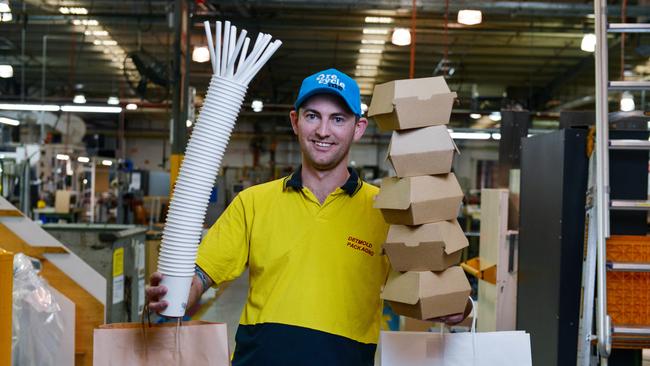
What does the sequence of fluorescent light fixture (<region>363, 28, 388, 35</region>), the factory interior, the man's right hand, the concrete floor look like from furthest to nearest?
1. fluorescent light fixture (<region>363, 28, 388, 35</region>)
2. the concrete floor
3. the factory interior
4. the man's right hand

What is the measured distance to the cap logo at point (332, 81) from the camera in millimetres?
1746

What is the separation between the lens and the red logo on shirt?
179 centimetres

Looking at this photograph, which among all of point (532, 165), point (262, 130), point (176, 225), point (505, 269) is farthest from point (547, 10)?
point (262, 130)

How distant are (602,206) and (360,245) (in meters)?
1.12

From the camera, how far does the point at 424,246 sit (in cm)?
156

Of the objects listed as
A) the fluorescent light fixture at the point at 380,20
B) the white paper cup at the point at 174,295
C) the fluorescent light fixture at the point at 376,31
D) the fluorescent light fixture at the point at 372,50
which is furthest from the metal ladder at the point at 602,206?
the fluorescent light fixture at the point at 372,50

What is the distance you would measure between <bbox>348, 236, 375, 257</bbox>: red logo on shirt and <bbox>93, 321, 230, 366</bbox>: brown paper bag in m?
0.44

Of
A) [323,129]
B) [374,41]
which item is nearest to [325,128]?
[323,129]

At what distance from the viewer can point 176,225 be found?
148 centimetres

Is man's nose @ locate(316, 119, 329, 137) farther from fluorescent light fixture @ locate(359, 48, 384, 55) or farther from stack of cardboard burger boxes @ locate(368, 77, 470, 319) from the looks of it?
fluorescent light fixture @ locate(359, 48, 384, 55)

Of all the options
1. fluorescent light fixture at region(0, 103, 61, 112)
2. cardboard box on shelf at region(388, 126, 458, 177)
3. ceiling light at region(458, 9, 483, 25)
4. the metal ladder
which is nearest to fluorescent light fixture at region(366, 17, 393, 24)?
ceiling light at region(458, 9, 483, 25)

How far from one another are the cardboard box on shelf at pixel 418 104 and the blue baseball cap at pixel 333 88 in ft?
0.61

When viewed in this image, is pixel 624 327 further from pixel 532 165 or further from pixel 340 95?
pixel 340 95

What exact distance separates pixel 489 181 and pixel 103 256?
57.3 feet
